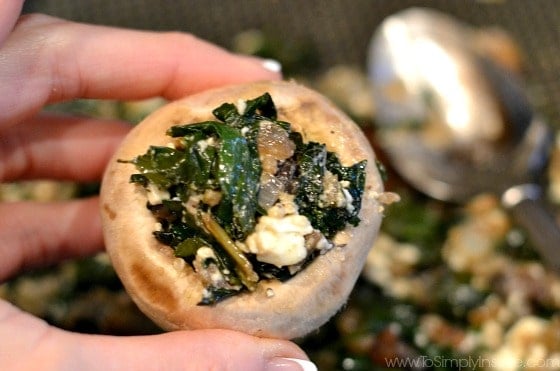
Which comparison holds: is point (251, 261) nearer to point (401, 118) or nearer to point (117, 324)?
point (117, 324)

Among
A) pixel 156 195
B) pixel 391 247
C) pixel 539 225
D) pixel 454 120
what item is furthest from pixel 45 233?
pixel 539 225

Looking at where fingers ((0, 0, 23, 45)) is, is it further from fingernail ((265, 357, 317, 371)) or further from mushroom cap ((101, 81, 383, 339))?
fingernail ((265, 357, 317, 371))

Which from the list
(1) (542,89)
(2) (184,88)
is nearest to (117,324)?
(2) (184,88)

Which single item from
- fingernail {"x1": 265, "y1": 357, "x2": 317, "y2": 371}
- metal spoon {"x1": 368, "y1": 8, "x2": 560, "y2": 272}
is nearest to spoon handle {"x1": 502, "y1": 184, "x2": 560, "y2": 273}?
metal spoon {"x1": 368, "y1": 8, "x2": 560, "y2": 272}

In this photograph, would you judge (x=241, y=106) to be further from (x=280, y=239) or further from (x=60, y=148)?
(x=60, y=148)

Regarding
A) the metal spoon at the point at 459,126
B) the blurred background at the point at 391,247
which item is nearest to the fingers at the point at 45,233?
the blurred background at the point at 391,247
